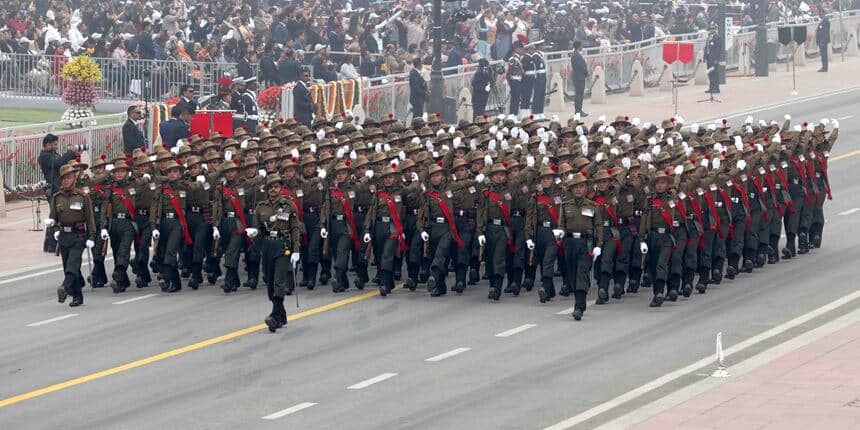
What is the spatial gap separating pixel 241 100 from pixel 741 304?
1382 centimetres

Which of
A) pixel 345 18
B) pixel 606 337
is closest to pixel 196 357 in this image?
pixel 606 337

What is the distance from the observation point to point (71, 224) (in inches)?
1029

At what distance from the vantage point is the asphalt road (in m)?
20.4

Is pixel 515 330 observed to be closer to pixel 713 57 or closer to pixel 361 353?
pixel 361 353

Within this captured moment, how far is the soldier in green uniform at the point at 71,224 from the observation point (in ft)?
85.4

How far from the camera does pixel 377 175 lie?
89.7 ft

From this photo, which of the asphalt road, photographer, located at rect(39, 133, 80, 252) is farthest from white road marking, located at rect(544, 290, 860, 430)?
photographer, located at rect(39, 133, 80, 252)

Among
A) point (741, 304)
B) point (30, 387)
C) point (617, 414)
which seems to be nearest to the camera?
point (617, 414)

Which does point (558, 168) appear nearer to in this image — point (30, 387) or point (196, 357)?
point (196, 357)

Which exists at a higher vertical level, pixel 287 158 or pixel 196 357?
pixel 287 158

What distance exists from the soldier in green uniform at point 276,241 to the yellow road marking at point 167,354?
407 millimetres

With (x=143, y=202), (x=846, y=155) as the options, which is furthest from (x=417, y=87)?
(x=143, y=202)

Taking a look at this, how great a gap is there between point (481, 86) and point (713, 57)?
32.0ft

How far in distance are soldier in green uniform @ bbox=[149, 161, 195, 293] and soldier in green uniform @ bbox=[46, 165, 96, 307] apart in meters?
1.35
